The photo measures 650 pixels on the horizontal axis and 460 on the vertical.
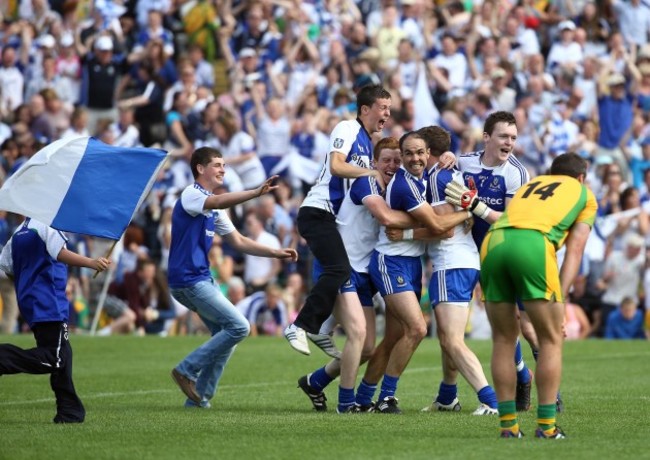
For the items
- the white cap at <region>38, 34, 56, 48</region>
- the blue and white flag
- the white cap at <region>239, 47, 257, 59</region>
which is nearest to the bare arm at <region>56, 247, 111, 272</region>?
the blue and white flag

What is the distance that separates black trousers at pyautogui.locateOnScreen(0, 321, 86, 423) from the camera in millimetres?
10555

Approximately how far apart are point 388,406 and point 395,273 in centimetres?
112

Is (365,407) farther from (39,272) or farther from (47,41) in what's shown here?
(47,41)

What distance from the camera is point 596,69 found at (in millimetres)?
25438

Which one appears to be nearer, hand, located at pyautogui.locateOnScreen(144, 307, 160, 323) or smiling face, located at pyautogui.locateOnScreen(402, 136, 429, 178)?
smiling face, located at pyautogui.locateOnScreen(402, 136, 429, 178)

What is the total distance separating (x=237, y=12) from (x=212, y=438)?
18723mm

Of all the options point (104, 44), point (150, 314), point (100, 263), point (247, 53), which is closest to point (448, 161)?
point (100, 263)

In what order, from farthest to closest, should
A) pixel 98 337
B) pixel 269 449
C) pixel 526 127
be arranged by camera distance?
1. pixel 526 127
2. pixel 98 337
3. pixel 269 449

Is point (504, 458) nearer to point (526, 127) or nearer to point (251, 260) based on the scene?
point (251, 260)

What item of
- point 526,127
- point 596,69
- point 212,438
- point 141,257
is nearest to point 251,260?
point 141,257

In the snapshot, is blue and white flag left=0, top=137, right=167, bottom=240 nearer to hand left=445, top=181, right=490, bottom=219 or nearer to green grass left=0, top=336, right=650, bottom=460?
green grass left=0, top=336, right=650, bottom=460

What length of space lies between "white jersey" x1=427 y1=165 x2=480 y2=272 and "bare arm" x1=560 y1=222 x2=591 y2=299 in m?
2.15

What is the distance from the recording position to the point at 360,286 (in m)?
11.8

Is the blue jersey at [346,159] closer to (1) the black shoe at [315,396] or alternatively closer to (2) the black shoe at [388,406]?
(1) the black shoe at [315,396]
